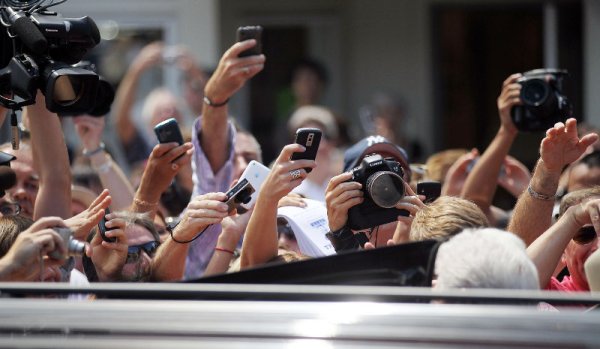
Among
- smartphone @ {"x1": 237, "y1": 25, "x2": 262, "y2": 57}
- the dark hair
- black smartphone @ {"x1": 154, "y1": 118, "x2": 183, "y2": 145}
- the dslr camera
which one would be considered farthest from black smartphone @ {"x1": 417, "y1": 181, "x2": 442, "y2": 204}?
the dark hair

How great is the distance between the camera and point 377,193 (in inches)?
157

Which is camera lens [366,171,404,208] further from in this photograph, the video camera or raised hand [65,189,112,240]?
the video camera

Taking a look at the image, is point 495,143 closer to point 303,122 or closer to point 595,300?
point 303,122

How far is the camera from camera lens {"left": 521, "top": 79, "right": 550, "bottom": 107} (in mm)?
5207

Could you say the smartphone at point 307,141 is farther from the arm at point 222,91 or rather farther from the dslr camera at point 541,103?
the dslr camera at point 541,103

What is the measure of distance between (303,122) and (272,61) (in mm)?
4094

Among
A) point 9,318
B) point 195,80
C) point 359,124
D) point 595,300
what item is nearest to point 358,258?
point 595,300

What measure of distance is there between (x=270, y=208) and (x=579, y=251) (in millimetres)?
1176

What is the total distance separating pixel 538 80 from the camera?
5254 millimetres

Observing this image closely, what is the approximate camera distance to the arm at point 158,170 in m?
4.68

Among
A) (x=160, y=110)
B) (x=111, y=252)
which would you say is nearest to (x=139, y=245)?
(x=111, y=252)

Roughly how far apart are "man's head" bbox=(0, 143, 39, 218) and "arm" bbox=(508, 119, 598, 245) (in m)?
2.17

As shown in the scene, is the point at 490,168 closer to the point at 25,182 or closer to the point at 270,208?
the point at 270,208

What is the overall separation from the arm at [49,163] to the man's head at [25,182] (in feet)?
1.30
